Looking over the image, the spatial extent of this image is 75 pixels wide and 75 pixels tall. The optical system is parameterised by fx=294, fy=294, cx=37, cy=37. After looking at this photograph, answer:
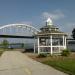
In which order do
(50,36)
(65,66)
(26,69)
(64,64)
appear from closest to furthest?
(26,69) → (65,66) → (64,64) → (50,36)

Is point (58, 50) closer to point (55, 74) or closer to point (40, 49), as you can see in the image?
point (40, 49)

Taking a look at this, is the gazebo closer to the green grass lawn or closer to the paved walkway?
the green grass lawn

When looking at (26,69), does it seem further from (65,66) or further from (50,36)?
(50,36)

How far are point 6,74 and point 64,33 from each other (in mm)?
30635

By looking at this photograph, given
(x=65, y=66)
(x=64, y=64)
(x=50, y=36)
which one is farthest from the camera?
(x=50, y=36)

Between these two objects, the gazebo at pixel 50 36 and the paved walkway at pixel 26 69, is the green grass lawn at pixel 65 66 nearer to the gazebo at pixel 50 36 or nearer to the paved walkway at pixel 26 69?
the paved walkway at pixel 26 69

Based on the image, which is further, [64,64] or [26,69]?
[64,64]

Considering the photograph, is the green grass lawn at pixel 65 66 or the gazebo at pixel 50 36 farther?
the gazebo at pixel 50 36

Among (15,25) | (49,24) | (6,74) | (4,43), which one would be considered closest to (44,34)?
(49,24)

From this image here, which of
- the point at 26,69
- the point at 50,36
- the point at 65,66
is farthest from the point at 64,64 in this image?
the point at 50,36

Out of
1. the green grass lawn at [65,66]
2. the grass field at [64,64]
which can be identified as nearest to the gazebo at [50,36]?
the grass field at [64,64]

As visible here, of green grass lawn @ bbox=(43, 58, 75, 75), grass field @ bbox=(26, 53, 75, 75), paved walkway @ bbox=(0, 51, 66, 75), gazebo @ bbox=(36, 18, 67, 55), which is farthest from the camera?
gazebo @ bbox=(36, 18, 67, 55)

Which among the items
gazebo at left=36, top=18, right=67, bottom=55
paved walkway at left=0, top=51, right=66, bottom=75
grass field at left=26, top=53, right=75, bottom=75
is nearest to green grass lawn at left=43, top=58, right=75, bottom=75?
grass field at left=26, top=53, right=75, bottom=75

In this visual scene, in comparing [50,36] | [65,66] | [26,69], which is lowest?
[26,69]
